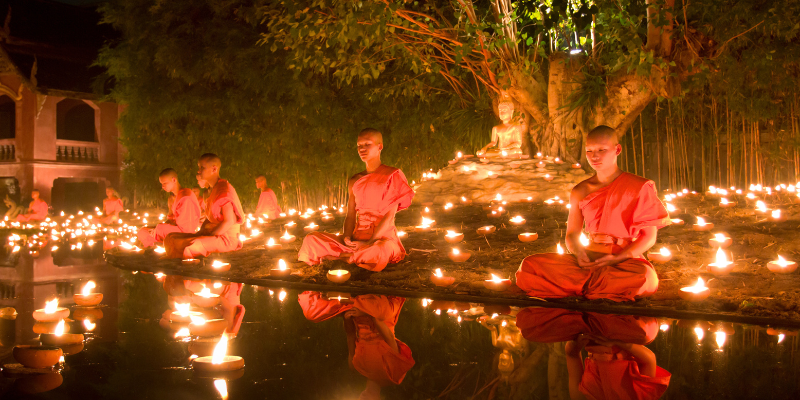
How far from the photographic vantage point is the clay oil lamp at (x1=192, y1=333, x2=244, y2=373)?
270 cm

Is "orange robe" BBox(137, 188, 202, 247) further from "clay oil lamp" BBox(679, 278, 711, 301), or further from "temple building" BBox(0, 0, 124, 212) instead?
"temple building" BBox(0, 0, 124, 212)

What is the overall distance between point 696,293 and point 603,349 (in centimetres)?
133

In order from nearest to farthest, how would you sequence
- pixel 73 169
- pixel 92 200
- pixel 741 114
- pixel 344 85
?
1. pixel 741 114
2. pixel 344 85
3. pixel 73 169
4. pixel 92 200

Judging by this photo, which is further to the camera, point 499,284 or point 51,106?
point 51,106

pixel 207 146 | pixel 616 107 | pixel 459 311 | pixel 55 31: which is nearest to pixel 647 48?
pixel 616 107

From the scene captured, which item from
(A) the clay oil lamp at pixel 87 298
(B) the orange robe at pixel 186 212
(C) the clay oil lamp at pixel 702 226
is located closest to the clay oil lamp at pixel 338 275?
(A) the clay oil lamp at pixel 87 298

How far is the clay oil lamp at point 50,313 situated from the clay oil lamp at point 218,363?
1.41 m

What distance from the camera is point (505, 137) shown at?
388 inches

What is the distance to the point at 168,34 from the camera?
12242mm

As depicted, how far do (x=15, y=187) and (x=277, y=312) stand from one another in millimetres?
18577

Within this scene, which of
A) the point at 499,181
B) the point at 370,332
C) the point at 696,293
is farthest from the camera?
the point at 499,181

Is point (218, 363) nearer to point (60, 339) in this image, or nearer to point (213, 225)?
point (60, 339)

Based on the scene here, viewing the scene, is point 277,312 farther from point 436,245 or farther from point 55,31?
point 55,31

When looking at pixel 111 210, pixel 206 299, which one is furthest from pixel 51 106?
pixel 206 299
